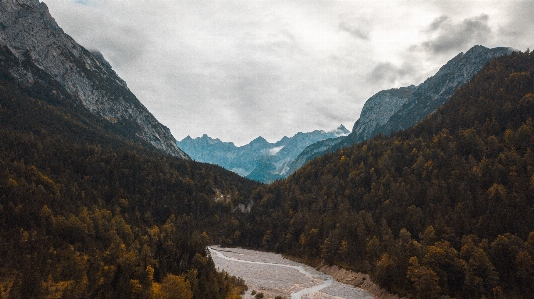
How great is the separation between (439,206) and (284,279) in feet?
191

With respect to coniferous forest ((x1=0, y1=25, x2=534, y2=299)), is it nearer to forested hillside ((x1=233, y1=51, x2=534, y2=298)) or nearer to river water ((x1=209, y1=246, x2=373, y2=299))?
forested hillside ((x1=233, y1=51, x2=534, y2=298))

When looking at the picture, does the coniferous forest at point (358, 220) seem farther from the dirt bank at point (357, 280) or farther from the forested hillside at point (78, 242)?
the dirt bank at point (357, 280)

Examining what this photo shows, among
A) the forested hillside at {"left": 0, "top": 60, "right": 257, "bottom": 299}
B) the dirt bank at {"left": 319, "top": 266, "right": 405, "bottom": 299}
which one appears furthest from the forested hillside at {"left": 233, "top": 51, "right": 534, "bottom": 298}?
the forested hillside at {"left": 0, "top": 60, "right": 257, "bottom": 299}

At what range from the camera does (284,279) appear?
95.2m

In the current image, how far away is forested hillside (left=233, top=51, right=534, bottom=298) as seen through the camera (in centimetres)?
7294

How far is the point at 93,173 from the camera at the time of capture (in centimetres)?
19388

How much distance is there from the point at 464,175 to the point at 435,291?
69331mm

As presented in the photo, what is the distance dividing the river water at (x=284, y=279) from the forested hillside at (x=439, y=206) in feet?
31.0

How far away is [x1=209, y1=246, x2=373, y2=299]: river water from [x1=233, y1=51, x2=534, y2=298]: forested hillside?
31.0 feet

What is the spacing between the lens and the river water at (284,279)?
78250mm

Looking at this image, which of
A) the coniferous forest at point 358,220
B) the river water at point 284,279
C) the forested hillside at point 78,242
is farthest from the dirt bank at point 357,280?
the forested hillside at point 78,242

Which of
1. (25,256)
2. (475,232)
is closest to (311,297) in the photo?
(475,232)

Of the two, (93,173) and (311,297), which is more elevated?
(93,173)

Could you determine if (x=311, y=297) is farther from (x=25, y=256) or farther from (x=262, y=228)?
(x=262, y=228)
